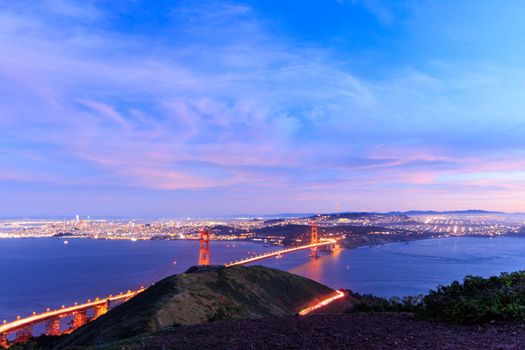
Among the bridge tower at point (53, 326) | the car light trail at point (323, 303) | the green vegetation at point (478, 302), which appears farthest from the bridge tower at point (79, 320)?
the green vegetation at point (478, 302)

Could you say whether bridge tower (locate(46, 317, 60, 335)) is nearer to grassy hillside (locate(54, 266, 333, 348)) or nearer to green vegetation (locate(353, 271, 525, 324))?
grassy hillside (locate(54, 266, 333, 348))

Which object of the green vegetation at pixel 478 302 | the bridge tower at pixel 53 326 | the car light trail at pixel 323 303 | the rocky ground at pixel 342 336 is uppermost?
the green vegetation at pixel 478 302

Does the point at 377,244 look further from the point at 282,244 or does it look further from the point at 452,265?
the point at 452,265

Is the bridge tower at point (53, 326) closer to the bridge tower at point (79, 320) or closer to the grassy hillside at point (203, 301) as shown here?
the bridge tower at point (79, 320)

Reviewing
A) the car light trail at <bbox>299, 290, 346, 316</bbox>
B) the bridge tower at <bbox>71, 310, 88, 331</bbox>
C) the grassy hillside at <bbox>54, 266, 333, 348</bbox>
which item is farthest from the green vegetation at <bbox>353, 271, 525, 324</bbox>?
the bridge tower at <bbox>71, 310, 88, 331</bbox>

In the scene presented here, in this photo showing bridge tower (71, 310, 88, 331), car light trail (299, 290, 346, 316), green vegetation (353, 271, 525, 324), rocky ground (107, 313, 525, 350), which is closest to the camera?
rocky ground (107, 313, 525, 350)

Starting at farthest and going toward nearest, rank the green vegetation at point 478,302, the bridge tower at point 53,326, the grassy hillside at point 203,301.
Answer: the bridge tower at point 53,326
the grassy hillside at point 203,301
the green vegetation at point 478,302
